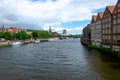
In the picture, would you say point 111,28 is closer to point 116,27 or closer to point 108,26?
point 108,26

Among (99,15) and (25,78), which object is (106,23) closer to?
(99,15)

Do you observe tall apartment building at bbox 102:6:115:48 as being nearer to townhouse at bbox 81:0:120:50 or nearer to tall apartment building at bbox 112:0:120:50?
townhouse at bbox 81:0:120:50

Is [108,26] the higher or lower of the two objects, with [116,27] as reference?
higher

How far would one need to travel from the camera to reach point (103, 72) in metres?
33.2

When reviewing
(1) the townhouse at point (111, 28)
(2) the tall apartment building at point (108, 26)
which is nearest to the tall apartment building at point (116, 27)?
(1) the townhouse at point (111, 28)

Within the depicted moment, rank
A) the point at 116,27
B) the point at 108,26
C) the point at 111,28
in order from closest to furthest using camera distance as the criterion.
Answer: the point at 116,27, the point at 111,28, the point at 108,26

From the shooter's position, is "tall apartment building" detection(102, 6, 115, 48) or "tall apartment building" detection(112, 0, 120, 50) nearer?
"tall apartment building" detection(112, 0, 120, 50)

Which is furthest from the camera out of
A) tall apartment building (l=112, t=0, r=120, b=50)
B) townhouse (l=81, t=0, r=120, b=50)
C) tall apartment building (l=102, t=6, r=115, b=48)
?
tall apartment building (l=102, t=6, r=115, b=48)

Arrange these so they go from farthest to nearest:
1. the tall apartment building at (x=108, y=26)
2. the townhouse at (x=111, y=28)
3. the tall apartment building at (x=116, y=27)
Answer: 1. the tall apartment building at (x=108, y=26)
2. the townhouse at (x=111, y=28)
3. the tall apartment building at (x=116, y=27)

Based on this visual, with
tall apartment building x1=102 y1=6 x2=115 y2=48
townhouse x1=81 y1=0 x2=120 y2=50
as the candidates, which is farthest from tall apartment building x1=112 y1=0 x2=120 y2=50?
tall apartment building x1=102 y1=6 x2=115 y2=48

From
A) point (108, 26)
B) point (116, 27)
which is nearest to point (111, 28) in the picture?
point (108, 26)

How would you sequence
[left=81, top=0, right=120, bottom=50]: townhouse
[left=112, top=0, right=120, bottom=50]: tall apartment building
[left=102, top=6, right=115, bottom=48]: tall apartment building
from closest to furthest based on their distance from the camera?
[left=112, top=0, right=120, bottom=50]: tall apartment building → [left=81, top=0, right=120, bottom=50]: townhouse → [left=102, top=6, right=115, bottom=48]: tall apartment building

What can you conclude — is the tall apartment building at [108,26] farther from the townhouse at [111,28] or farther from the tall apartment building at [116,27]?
the tall apartment building at [116,27]

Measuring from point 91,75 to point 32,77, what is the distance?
8894 mm
